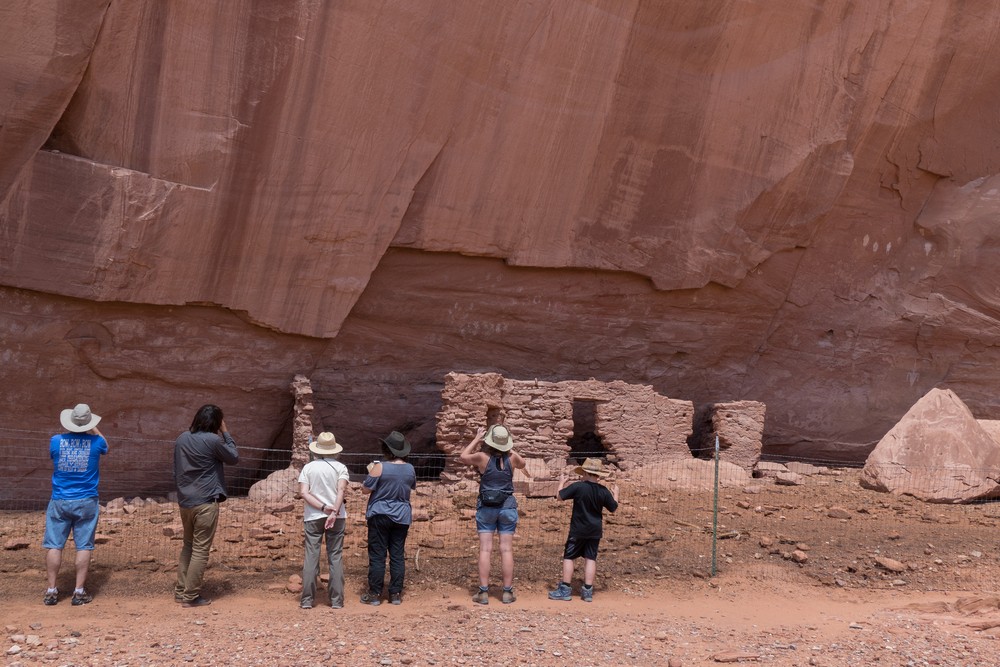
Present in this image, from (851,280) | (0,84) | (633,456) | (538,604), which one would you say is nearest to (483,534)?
(538,604)

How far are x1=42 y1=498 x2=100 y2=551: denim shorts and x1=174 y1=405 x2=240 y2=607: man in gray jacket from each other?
2.40 ft

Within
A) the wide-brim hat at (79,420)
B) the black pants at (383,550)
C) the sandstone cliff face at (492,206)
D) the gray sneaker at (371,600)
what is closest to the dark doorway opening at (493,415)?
the sandstone cliff face at (492,206)

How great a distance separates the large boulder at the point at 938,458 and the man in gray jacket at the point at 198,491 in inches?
359

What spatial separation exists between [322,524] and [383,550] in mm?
521

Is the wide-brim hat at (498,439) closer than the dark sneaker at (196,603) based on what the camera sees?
No

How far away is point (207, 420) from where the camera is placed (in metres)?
7.09

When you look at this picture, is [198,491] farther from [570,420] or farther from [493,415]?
[570,420]

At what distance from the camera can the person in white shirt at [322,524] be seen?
700cm

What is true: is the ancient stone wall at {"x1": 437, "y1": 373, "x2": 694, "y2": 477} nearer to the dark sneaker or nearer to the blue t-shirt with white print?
the dark sneaker

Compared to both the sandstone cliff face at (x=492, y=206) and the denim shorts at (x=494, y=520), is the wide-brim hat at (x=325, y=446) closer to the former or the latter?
the denim shorts at (x=494, y=520)

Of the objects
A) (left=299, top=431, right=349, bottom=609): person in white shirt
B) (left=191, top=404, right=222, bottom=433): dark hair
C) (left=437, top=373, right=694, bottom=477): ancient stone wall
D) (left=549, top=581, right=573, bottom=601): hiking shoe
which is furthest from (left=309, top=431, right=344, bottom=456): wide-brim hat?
(left=437, top=373, right=694, bottom=477): ancient stone wall

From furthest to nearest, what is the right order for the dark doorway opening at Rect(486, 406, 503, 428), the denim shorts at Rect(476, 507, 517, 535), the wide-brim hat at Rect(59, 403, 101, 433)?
the dark doorway opening at Rect(486, 406, 503, 428) → the denim shorts at Rect(476, 507, 517, 535) → the wide-brim hat at Rect(59, 403, 101, 433)

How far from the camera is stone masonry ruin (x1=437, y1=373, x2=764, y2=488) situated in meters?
12.3

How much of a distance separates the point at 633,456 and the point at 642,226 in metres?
3.50
